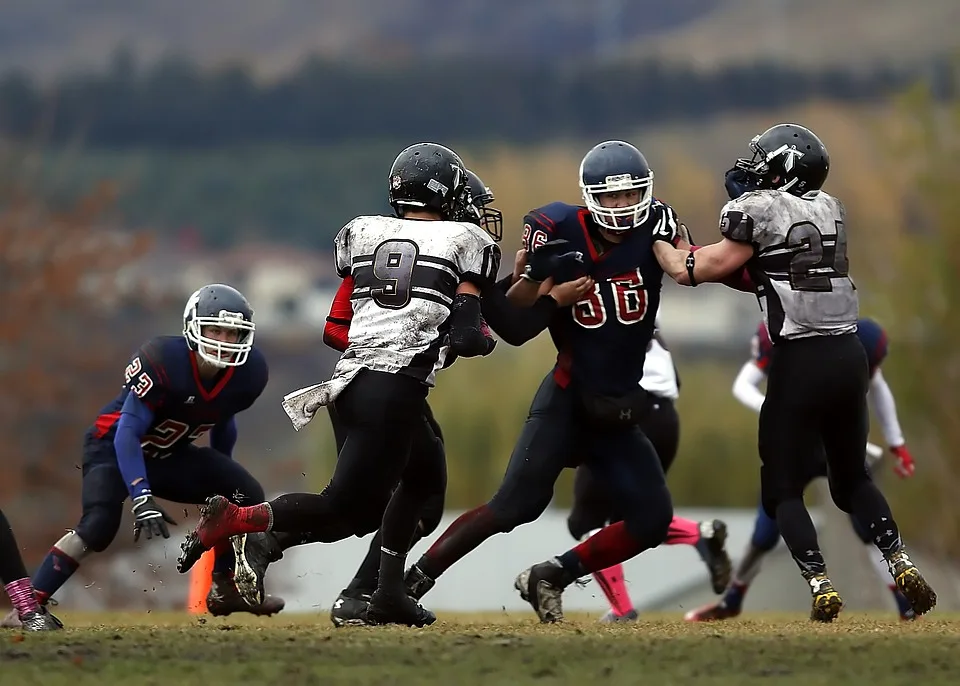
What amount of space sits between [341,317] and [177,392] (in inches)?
46.5

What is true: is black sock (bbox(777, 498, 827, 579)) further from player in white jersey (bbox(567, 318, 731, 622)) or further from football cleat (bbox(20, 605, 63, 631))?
football cleat (bbox(20, 605, 63, 631))

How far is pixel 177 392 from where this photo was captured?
7.91 metres

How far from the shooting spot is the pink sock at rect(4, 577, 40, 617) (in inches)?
279

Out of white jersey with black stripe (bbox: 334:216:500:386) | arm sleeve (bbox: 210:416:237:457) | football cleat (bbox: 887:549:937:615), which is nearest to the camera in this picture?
white jersey with black stripe (bbox: 334:216:500:386)

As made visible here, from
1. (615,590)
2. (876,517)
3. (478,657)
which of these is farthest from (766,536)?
(478,657)

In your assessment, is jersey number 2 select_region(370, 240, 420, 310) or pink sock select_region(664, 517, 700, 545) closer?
jersey number 2 select_region(370, 240, 420, 310)

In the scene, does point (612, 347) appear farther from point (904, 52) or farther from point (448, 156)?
point (904, 52)

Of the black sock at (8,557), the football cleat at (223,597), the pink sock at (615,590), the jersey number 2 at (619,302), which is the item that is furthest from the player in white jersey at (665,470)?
the black sock at (8,557)

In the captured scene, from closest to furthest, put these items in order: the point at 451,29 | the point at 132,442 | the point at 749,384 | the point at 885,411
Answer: the point at 132,442 → the point at 885,411 → the point at 749,384 → the point at 451,29

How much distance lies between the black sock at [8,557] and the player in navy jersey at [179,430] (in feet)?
2.08

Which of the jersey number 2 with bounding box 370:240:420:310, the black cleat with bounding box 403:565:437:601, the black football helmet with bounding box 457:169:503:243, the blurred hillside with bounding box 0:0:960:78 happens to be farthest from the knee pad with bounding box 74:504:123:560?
the blurred hillside with bounding box 0:0:960:78

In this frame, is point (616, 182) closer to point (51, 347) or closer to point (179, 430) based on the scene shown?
point (179, 430)

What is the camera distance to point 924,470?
25.1 metres

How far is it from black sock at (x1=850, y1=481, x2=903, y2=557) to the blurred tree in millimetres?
17465
